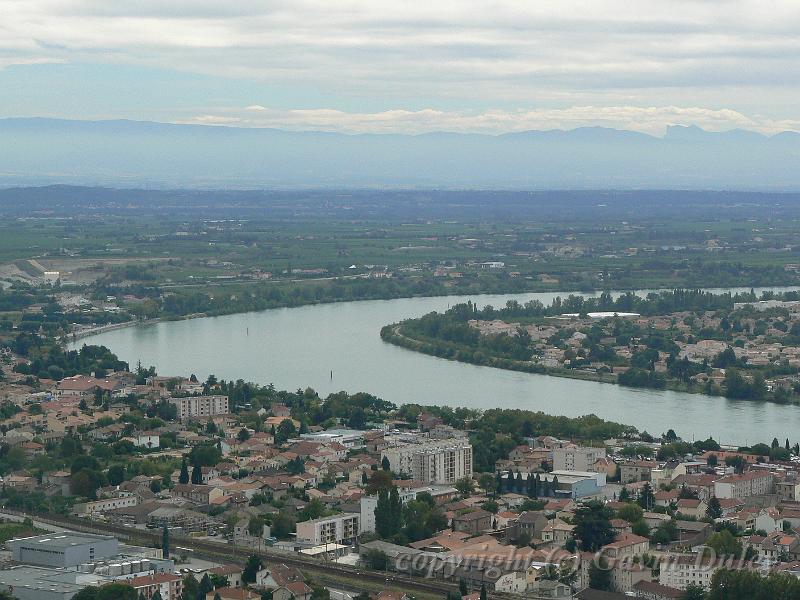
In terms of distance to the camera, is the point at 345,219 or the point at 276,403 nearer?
the point at 276,403

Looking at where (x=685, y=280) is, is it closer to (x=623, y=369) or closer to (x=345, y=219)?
(x=623, y=369)

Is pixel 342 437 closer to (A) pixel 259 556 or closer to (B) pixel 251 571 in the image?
(A) pixel 259 556

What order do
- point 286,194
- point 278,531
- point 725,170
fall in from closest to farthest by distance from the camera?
1. point 278,531
2. point 286,194
3. point 725,170

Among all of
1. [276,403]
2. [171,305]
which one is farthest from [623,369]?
[171,305]

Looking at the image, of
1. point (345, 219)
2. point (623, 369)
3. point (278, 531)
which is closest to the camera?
point (278, 531)

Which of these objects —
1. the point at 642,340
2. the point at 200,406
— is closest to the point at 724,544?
the point at 200,406

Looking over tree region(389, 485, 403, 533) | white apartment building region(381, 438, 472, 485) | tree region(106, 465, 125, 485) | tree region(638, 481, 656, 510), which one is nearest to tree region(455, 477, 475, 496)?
white apartment building region(381, 438, 472, 485)
